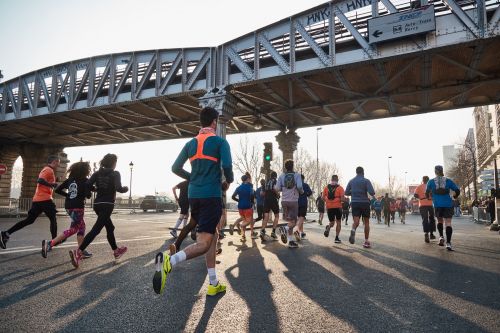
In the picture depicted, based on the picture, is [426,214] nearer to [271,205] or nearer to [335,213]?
[335,213]

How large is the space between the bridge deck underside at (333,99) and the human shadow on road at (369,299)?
8.53 m

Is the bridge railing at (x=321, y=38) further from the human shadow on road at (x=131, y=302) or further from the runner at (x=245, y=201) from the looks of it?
the human shadow on road at (x=131, y=302)

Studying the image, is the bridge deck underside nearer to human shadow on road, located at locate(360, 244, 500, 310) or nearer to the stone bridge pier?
the stone bridge pier

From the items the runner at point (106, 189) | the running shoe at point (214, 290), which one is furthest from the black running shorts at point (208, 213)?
the runner at point (106, 189)

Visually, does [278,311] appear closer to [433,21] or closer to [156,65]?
Answer: [433,21]

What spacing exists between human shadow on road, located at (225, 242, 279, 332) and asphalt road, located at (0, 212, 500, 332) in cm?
1

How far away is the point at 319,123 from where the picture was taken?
18984 mm

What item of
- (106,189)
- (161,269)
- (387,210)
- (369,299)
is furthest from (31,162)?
(369,299)

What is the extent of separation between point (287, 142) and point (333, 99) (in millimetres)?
4568

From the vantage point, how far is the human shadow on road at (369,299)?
8.59ft

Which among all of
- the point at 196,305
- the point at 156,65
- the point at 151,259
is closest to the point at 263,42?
the point at 156,65

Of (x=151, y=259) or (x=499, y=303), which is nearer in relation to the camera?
(x=499, y=303)

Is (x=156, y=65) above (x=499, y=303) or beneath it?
above

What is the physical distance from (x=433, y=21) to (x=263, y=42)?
591 centimetres
